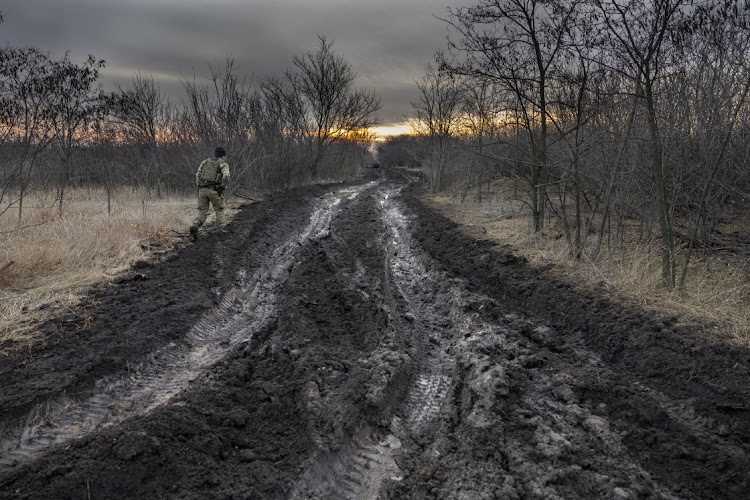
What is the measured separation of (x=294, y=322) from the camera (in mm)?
5051

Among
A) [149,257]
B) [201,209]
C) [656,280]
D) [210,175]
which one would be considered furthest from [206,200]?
[656,280]

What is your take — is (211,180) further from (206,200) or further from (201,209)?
(201,209)

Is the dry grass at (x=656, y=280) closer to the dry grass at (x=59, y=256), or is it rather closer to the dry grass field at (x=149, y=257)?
the dry grass field at (x=149, y=257)

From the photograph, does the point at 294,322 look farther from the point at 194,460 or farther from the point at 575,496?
the point at 575,496

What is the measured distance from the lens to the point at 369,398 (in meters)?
3.54

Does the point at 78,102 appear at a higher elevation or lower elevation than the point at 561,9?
lower

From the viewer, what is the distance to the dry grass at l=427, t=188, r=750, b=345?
15.0 ft

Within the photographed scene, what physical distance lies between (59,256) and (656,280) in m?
8.91

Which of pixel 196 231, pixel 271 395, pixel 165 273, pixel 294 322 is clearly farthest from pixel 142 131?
pixel 271 395

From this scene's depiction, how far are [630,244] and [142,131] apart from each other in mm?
20741

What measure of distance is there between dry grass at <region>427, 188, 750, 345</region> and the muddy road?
35cm

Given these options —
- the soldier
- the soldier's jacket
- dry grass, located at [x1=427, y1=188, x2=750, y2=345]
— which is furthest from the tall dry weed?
dry grass, located at [x1=427, y1=188, x2=750, y2=345]

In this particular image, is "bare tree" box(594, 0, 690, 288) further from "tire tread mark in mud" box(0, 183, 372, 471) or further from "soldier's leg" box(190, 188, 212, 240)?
"soldier's leg" box(190, 188, 212, 240)

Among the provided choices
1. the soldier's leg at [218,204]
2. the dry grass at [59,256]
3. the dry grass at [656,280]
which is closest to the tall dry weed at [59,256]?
the dry grass at [59,256]
